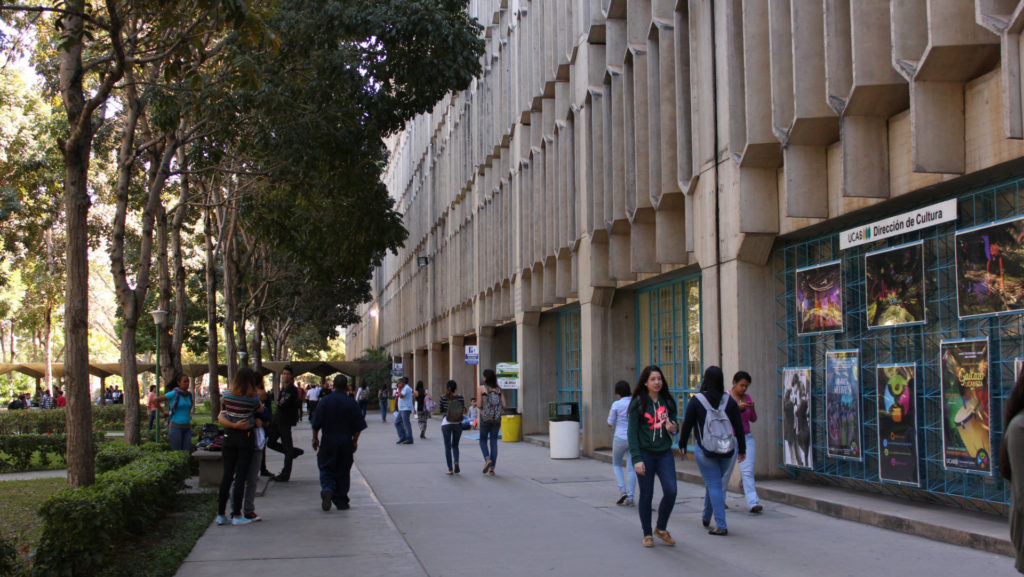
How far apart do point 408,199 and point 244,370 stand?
153ft

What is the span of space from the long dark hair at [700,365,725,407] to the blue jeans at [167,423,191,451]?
1027cm

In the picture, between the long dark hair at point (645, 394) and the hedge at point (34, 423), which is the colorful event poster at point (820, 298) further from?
the hedge at point (34, 423)

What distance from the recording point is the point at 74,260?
1003 centimetres

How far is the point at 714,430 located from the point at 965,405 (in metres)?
2.61

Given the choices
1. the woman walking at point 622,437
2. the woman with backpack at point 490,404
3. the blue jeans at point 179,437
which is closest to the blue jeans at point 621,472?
the woman walking at point 622,437

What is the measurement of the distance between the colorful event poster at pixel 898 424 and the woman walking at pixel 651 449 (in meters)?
3.15

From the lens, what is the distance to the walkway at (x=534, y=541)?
8.09 m

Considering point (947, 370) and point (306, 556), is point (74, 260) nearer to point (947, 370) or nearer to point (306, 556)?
point (306, 556)

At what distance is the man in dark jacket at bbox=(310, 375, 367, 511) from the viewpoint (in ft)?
39.0

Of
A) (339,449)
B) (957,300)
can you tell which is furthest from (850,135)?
(339,449)

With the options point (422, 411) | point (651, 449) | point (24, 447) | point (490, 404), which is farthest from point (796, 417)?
point (422, 411)

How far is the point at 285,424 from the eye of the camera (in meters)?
15.5

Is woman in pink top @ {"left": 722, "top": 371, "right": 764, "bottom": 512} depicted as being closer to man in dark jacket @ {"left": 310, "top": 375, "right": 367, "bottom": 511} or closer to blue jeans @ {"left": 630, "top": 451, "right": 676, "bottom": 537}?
blue jeans @ {"left": 630, "top": 451, "right": 676, "bottom": 537}

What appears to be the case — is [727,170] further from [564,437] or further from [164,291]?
[164,291]
